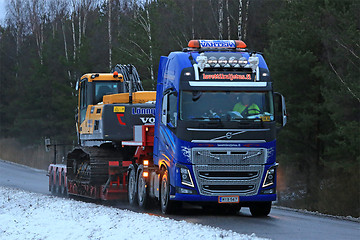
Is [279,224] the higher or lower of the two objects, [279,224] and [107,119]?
the lower

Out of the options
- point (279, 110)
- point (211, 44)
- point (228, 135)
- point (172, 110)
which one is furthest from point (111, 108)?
point (279, 110)

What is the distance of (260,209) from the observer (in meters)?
17.1

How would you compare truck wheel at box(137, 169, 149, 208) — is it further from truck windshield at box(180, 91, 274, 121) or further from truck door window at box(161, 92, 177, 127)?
truck windshield at box(180, 91, 274, 121)

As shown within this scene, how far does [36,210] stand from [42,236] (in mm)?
4724

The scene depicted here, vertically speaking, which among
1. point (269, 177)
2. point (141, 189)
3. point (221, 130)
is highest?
point (221, 130)

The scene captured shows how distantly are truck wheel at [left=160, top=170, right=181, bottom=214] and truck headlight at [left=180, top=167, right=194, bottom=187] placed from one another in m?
0.63

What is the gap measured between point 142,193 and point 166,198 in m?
1.96

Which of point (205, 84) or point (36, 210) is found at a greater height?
point (205, 84)

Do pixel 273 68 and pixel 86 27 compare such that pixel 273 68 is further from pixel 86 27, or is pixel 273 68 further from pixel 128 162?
pixel 86 27

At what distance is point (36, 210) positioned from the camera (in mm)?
17531

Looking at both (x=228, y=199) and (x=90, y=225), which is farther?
(x=228, y=199)

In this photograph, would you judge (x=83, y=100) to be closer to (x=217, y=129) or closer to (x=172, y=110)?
(x=172, y=110)

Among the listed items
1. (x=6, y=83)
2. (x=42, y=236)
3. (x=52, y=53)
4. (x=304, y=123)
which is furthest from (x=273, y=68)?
(x=6, y=83)

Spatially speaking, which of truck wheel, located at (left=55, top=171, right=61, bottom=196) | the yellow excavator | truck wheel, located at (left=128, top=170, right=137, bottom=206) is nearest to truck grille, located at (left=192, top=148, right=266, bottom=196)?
truck wheel, located at (left=128, top=170, right=137, bottom=206)
